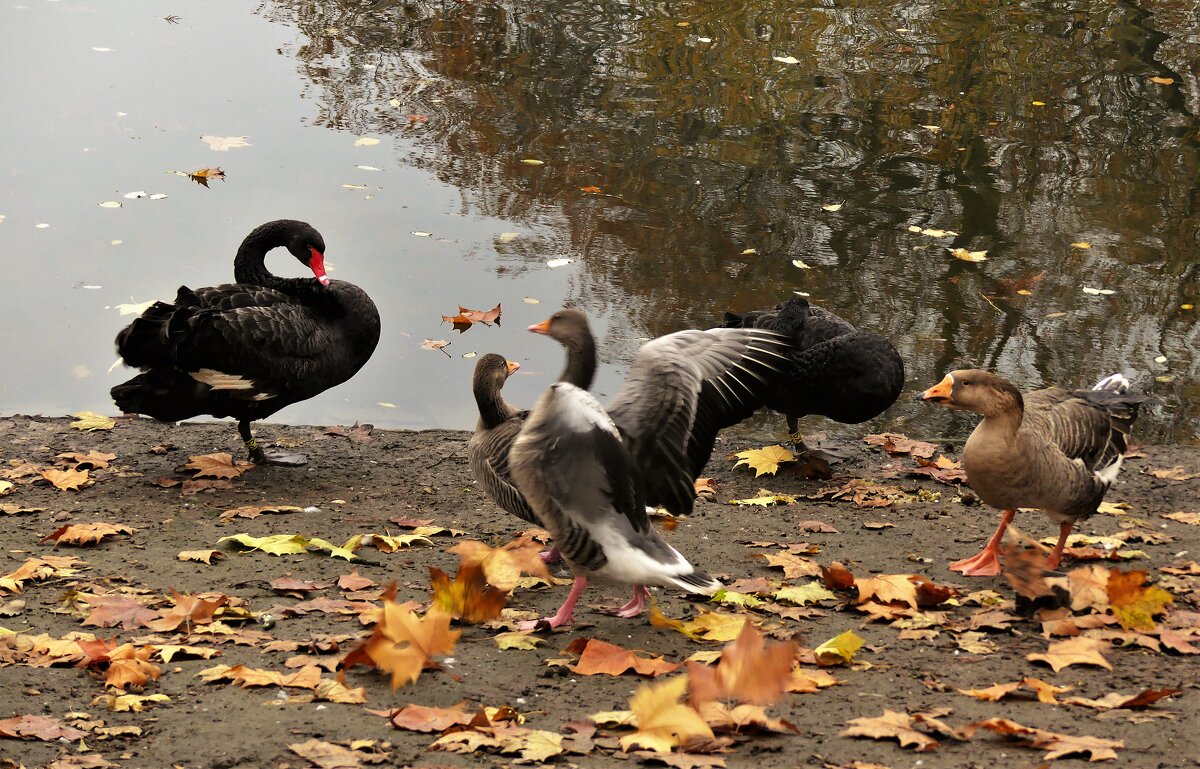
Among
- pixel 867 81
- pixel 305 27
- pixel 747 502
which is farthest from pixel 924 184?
pixel 305 27

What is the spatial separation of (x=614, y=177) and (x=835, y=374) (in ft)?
13.5

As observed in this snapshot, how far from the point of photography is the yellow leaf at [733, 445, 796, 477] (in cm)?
662

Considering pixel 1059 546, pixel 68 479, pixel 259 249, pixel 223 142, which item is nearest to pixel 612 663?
pixel 1059 546

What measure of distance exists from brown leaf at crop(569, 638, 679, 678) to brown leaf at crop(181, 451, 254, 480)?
9.73 ft

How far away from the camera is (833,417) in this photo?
267 inches

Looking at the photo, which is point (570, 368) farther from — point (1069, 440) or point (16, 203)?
point (16, 203)

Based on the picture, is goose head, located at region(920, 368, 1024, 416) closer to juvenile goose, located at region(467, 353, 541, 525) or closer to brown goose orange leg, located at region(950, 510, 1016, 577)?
brown goose orange leg, located at region(950, 510, 1016, 577)

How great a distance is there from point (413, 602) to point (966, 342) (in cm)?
488

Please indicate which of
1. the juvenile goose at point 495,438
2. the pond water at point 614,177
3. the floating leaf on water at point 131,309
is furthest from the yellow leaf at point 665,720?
the floating leaf on water at point 131,309

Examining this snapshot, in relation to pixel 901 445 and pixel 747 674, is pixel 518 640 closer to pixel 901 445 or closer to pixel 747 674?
pixel 747 674

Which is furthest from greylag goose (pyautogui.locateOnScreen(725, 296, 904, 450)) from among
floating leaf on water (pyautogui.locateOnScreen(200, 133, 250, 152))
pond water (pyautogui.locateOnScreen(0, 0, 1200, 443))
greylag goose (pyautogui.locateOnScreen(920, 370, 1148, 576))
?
floating leaf on water (pyautogui.locateOnScreen(200, 133, 250, 152))

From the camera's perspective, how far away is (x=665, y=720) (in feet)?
11.2

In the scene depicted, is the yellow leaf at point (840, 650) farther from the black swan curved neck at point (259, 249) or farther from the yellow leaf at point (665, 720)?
the black swan curved neck at point (259, 249)

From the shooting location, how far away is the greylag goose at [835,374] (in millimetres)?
6520
